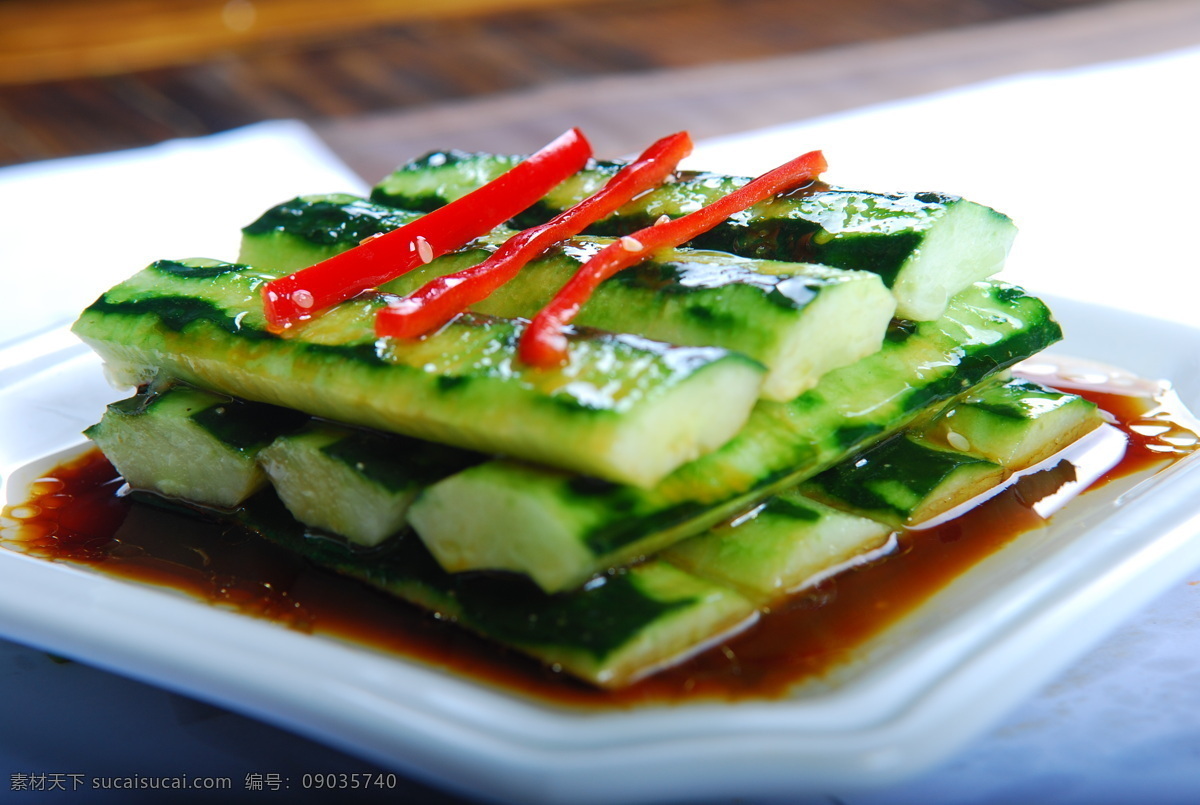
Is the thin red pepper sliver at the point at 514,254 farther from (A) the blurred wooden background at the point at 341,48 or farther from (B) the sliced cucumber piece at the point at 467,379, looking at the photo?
(A) the blurred wooden background at the point at 341,48

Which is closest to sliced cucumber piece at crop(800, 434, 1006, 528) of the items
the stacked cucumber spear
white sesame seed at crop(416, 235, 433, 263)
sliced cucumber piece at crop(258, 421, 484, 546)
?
the stacked cucumber spear

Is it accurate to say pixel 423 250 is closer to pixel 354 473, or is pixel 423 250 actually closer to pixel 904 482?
pixel 354 473

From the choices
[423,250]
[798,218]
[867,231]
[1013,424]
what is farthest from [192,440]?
[1013,424]

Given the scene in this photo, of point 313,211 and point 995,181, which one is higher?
point 313,211

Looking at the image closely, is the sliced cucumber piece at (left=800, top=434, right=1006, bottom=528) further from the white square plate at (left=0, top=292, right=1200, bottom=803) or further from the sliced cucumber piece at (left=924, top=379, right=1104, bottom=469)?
the white square plate at (left=0, top=292, right=1200, bottom=803)

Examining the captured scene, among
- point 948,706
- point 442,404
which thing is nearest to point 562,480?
point 442,404

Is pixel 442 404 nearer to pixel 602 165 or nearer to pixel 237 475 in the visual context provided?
pixel 237 475
